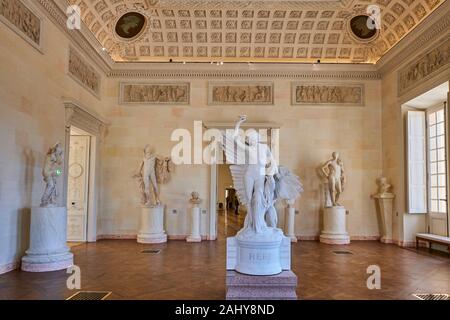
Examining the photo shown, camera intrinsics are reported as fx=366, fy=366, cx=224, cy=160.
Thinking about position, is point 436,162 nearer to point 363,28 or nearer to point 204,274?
point 363,28

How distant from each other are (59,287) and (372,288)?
5.03m

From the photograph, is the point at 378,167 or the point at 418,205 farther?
the point at 378,167

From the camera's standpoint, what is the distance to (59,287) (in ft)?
19.2

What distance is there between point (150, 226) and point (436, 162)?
8740 mm

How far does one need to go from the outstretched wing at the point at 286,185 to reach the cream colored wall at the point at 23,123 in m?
5.10

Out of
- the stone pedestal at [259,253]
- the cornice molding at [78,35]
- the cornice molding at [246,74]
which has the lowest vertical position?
the stone pedestal at [259,253]

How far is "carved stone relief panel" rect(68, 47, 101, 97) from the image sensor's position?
998cm

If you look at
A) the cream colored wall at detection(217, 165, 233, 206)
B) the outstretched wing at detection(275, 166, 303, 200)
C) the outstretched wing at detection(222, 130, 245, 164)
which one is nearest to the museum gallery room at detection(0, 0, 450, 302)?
the outstretched wing at detection(275, 166, 303, 200)

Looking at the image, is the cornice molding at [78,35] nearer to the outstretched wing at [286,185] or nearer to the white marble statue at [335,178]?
the outstretched wing at [286,185]

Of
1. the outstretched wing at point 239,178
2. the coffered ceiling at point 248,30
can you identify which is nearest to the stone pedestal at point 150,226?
the coffered ceiling at point 248,30

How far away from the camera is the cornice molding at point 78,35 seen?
27.9 ft
